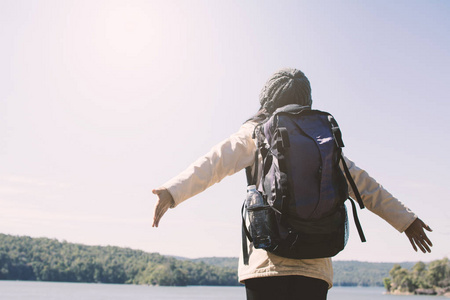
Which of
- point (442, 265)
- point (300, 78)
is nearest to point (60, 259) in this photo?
point (442, 265)

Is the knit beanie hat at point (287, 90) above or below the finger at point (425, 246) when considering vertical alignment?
above

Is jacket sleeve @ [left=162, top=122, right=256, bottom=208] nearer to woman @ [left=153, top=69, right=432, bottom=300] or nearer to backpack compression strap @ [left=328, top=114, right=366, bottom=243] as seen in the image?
woman @ [left=153, top=69, right=432, bottom=300]

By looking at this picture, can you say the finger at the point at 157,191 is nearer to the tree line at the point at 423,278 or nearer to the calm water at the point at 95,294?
the calm water at the point at 95,294

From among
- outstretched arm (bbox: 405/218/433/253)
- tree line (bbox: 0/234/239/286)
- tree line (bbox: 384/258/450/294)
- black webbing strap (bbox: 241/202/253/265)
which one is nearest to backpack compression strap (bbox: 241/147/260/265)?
black webbing strap (bbox: 241/202/253/265)

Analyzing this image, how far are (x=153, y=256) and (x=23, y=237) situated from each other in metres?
32.8

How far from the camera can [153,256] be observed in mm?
126312

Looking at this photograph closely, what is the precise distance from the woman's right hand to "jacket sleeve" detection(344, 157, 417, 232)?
111 centimetres

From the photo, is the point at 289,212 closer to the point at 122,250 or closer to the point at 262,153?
the point at 262,153

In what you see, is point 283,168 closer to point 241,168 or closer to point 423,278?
point 241,168

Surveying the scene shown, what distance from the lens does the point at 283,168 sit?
2.17 metres

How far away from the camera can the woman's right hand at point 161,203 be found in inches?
87.0

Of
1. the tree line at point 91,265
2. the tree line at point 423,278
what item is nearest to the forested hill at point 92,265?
the tree line at point 91,265

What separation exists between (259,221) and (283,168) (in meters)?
0.28

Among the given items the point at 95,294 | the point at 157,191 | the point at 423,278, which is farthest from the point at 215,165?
the point at 423,278
